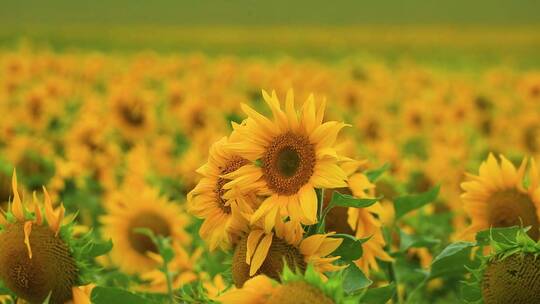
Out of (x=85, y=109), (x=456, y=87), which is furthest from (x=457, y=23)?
(x=85, y=109)

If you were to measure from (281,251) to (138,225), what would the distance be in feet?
6.96

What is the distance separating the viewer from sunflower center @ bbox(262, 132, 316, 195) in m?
1.85

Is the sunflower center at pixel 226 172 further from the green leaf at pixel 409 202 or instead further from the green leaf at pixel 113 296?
the green leaf at pixel 409 202

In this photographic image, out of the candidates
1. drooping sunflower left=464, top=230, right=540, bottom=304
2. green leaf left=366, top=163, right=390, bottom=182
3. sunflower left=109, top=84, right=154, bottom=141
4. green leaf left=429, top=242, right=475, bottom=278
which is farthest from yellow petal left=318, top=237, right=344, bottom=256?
sunflower left=109, top=84, right=154, bottom=141

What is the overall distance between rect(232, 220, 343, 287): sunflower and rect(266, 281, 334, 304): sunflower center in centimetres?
20

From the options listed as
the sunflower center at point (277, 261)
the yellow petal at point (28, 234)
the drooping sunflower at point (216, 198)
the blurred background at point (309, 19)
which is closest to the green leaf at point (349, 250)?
the sunflower center at point (277, 261)

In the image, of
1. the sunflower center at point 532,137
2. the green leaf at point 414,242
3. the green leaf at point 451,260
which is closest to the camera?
the green leaf at point 451,260

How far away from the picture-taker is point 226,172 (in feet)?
6.31

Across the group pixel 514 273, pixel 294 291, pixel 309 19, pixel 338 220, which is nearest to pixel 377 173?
pixel 338 220

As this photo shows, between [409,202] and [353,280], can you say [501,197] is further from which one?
[353,280]

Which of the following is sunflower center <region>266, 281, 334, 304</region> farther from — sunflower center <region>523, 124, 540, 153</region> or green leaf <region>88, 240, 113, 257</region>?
sunflower center <region>523, 124, 540, 153</region>

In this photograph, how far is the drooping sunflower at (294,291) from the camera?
1.51 metres

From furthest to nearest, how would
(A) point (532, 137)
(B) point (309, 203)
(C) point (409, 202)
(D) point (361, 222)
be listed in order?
(A) point (532, 137), (C) point (409, 202), (D) point (361, 222), (B) point (309, 203)

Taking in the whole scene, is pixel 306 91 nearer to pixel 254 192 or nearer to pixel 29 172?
pixel 29 172
